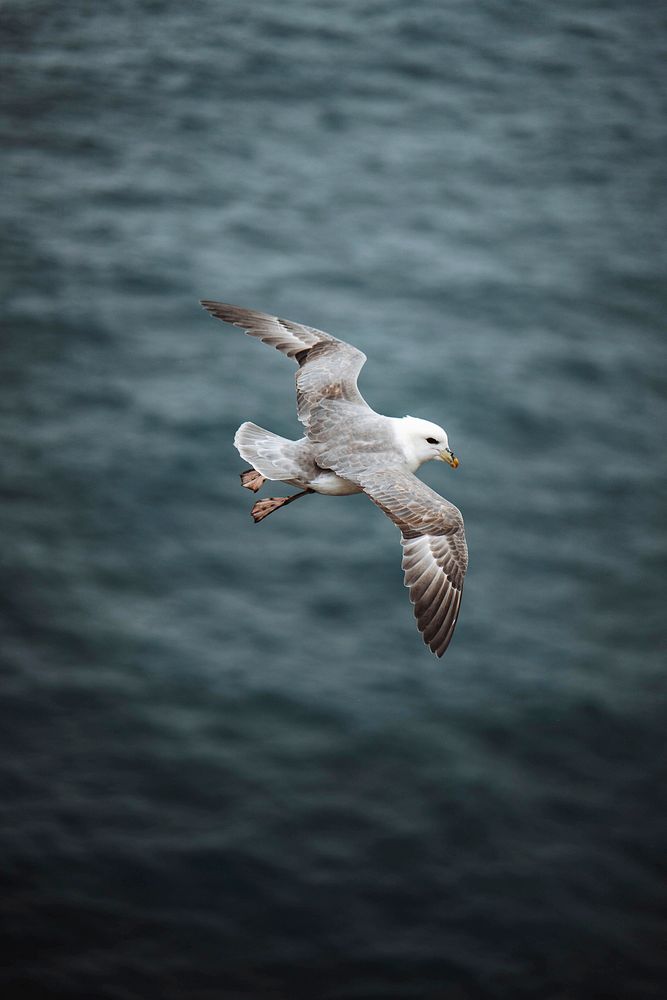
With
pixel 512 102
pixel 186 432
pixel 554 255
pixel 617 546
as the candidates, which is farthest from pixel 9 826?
pixel 512 102

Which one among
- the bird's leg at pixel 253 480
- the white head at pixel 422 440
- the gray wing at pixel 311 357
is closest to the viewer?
the white head at pixel 422 440

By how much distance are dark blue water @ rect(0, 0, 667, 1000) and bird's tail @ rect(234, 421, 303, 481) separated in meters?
14.6

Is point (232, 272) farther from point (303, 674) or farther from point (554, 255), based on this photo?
point (303, 674)

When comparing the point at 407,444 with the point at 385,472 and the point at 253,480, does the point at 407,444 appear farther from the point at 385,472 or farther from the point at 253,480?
the point at 253,480

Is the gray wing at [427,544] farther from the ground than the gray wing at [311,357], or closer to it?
closer to it

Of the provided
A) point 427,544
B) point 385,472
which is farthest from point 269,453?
point 427,544

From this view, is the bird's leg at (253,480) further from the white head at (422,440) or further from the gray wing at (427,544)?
the white head at (422,440)

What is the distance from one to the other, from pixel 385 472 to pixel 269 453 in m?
1.31

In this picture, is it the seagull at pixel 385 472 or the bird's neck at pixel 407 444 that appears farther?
the bird's neck at pixel 407 444

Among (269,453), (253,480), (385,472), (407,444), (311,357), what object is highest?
(311,357)

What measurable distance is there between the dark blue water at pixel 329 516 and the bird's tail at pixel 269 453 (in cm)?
1459

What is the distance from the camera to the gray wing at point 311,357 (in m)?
15.8

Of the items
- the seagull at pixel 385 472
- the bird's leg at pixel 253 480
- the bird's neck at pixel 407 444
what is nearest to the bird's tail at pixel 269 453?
the seagull at pixel 385 472

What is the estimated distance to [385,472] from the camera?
14344mm
